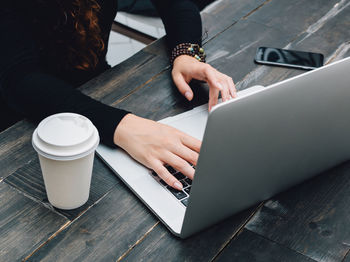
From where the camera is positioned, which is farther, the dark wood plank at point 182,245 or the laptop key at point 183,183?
the laptop key at point 183,183

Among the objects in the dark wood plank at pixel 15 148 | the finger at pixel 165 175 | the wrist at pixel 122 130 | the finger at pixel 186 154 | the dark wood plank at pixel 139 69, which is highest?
the finger at pixel 186 154

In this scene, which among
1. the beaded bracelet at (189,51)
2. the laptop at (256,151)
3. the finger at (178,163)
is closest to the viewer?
the laptop at (256,151)

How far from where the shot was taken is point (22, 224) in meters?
0.66

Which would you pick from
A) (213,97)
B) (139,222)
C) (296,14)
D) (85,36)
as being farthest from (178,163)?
(296,14)

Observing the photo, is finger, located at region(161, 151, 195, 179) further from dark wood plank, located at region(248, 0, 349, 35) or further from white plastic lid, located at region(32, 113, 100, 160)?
dark wood plank, located at region(248, 0, 349, 35)

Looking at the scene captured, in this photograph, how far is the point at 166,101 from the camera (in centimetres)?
96

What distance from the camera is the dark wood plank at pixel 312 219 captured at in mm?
649

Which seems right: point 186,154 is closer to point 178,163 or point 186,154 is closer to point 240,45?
point 178,163

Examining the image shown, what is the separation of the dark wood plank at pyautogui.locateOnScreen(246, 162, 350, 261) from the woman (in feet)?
0.53

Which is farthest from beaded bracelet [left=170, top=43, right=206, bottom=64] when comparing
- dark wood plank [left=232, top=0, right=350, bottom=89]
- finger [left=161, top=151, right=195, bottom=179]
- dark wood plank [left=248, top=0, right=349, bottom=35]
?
finger [left=161, top=151, right=195, bottom=179]

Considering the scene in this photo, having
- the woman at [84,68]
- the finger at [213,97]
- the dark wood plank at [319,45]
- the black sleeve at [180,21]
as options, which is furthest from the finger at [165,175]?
the black sleeve at [180,21]

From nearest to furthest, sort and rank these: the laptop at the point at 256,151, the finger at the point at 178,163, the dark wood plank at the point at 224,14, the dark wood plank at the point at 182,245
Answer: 1. the laptop at the point at 256,151
2. the dark wood plank at the point at 182,245
3. the finger at the point at 178,163
4. the dark wood plank at the point at 224,14

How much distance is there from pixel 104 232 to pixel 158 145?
0.20m

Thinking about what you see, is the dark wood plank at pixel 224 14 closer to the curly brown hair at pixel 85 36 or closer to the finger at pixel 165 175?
the curly brown hair at pixel 85 36
